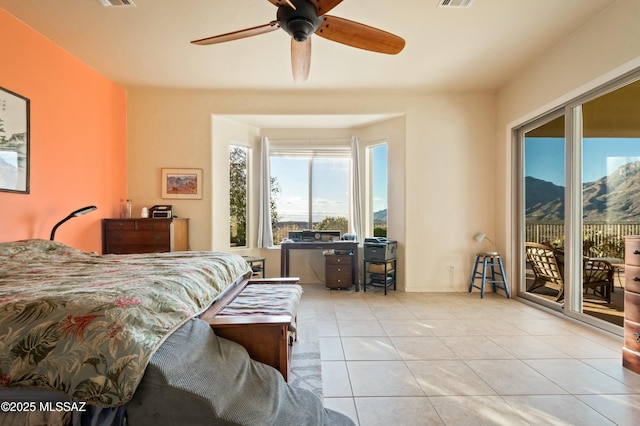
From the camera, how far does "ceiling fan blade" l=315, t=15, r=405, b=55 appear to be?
2164 mm

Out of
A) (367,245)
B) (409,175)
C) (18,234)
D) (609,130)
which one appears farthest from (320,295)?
(609,130)

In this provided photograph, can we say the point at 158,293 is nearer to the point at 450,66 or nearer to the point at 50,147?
the point at 50,147

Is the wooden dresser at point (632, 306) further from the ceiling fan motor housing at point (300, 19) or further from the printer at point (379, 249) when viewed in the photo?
the ceiling fan motor housing at point (300, 19)

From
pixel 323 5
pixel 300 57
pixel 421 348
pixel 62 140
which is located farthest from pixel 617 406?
pixel 62 140

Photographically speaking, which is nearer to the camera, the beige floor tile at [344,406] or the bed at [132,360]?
the bed at [132,360]

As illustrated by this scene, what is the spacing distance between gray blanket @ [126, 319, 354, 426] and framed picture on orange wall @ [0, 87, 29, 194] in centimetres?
265

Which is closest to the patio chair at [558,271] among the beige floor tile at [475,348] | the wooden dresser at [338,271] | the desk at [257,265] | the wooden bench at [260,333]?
the beige floor tile at [475,348]

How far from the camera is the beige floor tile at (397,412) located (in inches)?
63.9

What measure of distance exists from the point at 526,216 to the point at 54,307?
184 inches

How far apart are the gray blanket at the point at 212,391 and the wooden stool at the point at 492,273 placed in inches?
132

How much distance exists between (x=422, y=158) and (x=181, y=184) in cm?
→ 355

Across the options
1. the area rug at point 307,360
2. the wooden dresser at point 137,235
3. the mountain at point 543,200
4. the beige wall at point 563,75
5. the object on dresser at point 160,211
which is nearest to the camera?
the area rug at point 307,360

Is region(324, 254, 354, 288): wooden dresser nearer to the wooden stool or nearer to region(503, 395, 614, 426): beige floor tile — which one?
the wooden stool

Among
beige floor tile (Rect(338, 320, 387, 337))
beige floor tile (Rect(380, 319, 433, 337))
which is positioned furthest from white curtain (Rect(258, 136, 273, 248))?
beige floor tile (Rect(380, 319, 433, 337))
